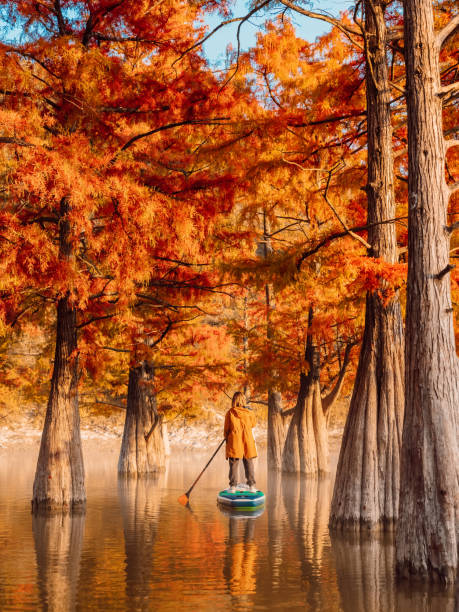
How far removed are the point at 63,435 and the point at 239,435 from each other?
12.3ft

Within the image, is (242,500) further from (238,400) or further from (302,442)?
(302,442)

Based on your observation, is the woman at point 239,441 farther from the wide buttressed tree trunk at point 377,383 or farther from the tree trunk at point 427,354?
the tree trunk at point 427,354

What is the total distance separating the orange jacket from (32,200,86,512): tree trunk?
3.19 meters

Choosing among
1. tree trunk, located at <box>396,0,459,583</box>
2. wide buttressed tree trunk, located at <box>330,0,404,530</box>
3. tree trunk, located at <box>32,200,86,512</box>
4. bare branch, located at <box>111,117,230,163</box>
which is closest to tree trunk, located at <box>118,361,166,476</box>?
tree trunk, located at <box>32,200,86,512</box>

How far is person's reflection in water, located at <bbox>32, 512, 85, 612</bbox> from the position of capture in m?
7.13

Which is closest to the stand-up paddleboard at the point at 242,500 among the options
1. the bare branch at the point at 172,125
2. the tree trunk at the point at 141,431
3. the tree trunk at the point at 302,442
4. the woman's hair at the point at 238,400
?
the woman's hair at the point at 238,400

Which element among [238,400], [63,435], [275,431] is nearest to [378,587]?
[63,435]

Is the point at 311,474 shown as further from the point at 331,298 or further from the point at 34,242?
the point at 34,242

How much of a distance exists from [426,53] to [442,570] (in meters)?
5.95

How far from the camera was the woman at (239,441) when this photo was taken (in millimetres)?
15680

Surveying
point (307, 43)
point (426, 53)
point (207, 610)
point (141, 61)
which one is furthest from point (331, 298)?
point (207, 610)

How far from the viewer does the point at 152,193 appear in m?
14.1

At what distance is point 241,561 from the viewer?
9219 millimetres

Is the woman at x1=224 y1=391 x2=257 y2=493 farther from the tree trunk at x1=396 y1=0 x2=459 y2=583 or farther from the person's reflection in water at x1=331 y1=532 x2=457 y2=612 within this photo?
the tree trunk at x1=396 y1=0 x2=459 y2=583
